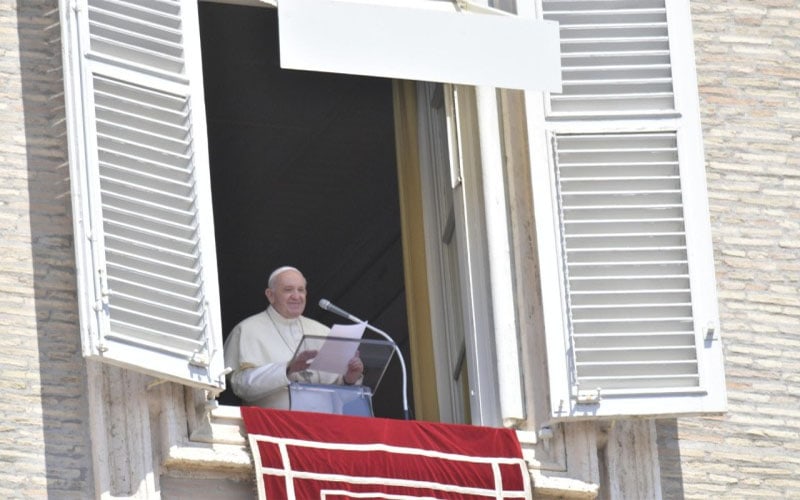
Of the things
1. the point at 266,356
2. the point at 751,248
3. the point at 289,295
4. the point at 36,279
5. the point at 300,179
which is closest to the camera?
the point at 36,279

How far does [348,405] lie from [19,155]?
152cm

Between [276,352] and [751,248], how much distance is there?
1.82 meters

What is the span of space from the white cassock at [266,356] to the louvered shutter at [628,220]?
971mm

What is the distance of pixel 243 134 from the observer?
1533 centimetres

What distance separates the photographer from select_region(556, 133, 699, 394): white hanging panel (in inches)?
423

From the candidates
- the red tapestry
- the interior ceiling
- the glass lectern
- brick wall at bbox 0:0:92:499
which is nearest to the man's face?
the glass lectern

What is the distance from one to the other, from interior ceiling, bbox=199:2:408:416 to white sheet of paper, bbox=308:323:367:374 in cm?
326

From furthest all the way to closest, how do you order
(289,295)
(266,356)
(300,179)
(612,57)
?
(300,179), (289,295), (266,356), (612,57)

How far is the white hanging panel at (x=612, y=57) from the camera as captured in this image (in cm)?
1109

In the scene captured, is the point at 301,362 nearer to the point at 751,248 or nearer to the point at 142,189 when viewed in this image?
the point at 142,189

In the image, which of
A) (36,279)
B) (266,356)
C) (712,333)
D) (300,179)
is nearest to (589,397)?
(712,333)

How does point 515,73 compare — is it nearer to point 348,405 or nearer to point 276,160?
point 348,405

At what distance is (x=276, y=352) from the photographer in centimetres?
1156

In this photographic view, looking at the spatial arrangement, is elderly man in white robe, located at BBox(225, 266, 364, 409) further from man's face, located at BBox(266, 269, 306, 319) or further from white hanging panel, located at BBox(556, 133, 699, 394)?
white hanging panel, located at BBox(556, 133, 699, 394)
